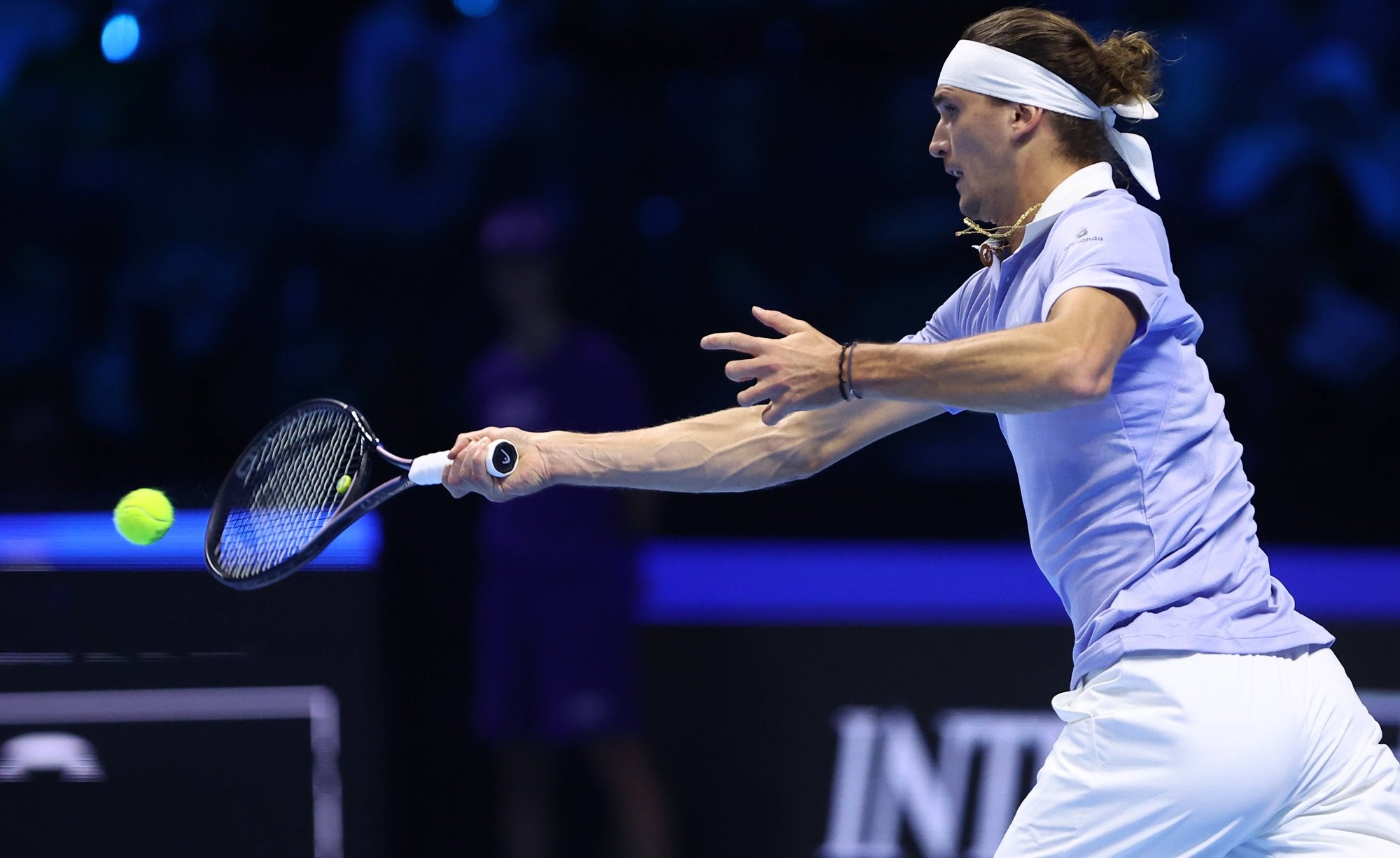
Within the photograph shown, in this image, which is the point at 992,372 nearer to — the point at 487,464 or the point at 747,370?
the point at 747,370

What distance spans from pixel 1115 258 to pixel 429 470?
4.00ft

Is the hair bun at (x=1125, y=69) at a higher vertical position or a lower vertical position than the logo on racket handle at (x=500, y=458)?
higher

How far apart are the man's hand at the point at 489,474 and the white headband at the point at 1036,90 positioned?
3.00 feet

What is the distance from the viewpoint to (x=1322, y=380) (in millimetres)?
5184

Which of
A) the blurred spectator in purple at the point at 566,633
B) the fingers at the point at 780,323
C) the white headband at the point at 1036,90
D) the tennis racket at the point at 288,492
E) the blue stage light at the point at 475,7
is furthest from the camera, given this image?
the blue stage light at the point at 475,7

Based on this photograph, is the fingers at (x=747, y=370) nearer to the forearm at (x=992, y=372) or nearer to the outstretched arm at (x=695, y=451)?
the forearm at (x=992, y=372)

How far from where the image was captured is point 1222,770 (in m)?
2.22

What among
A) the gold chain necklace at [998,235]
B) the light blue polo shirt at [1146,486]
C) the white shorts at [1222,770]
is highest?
the gold chain necklace at [998,235]

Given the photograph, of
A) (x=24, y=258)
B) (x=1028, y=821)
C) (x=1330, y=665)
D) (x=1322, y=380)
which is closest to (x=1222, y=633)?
(x=1330, y=665)

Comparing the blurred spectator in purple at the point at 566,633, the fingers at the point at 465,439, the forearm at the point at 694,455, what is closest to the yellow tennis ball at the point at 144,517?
the fingers at the point at 465,439

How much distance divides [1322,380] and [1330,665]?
3065 millimetres

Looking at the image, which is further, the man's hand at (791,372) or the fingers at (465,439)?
the fingers at (465,439)

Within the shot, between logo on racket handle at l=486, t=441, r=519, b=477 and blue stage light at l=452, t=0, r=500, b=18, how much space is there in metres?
3.06

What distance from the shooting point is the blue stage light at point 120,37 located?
18.5 feet
